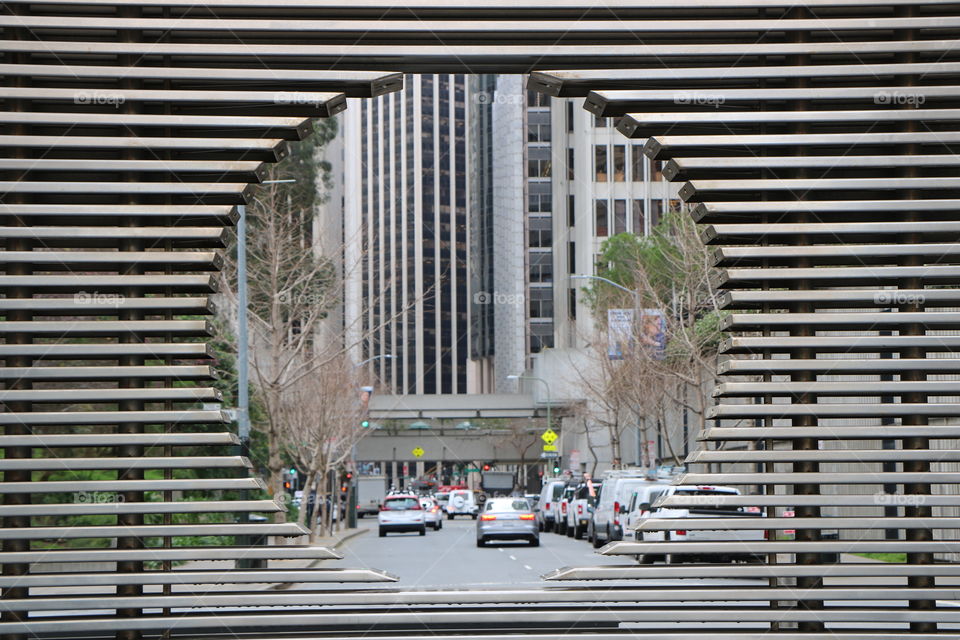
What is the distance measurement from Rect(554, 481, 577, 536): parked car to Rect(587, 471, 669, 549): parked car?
947 centimetres

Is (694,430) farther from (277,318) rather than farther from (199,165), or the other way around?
(199,165)

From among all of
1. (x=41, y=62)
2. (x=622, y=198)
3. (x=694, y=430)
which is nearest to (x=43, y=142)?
(x=41, y=62)

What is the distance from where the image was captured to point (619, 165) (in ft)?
287

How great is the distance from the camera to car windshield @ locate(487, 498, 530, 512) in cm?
4241

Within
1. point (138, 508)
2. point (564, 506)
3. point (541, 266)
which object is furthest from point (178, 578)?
point (541, 266)

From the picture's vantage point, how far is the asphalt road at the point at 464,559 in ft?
84.9

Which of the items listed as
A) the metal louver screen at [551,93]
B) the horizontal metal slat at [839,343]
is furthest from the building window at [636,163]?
the horizontal metal slat at [839,343]

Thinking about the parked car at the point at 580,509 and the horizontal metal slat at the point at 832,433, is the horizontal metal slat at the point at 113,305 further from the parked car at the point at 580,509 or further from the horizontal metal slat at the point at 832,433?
the parked car at the point at 580,509

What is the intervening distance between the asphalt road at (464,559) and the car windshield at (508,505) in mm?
1348

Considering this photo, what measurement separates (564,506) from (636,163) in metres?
41.7

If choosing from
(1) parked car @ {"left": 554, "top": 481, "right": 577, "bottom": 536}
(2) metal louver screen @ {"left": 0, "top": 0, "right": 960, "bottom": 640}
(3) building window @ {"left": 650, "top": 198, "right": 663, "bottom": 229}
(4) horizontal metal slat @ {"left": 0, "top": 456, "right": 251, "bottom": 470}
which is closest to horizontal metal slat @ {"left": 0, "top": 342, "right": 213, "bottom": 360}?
(2) metal louver screen @ {"left": 0, "top": 0, "right": 960, "bottom": 640}

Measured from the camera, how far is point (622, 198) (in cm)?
8744

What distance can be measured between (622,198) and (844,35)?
81.8 meters

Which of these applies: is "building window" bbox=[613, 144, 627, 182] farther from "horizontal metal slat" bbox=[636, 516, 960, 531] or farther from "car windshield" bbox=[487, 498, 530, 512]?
"horizontal metal slat" bbox=[636, 516, 960, 531]
